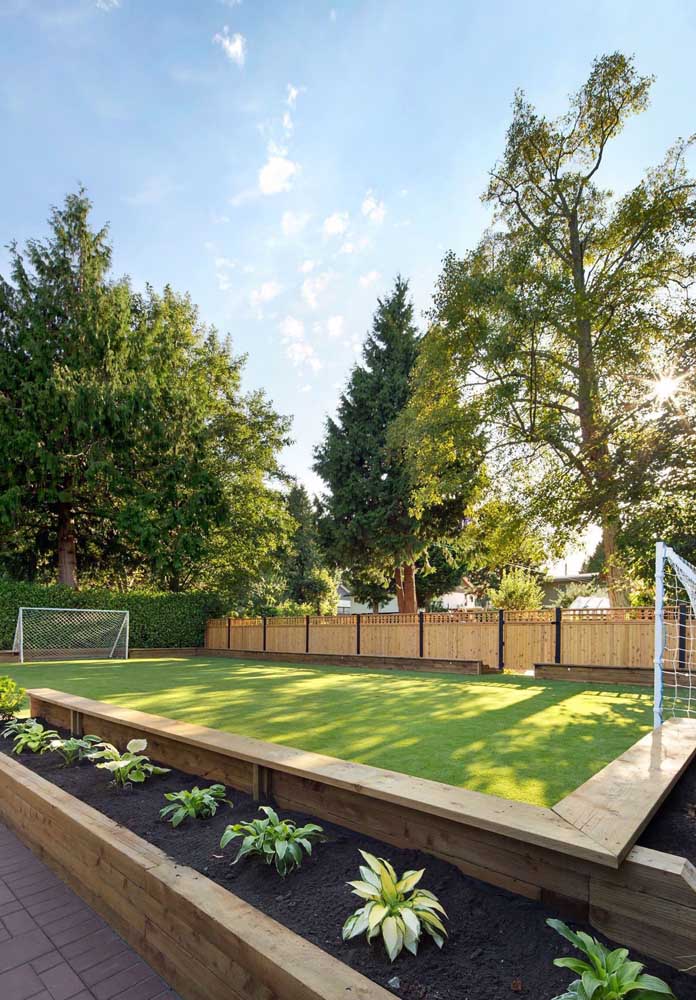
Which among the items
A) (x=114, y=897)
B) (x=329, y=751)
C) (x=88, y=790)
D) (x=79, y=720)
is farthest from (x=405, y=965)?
(x=79, y=720)

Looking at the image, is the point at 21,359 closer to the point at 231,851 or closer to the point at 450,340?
the point at 450,340

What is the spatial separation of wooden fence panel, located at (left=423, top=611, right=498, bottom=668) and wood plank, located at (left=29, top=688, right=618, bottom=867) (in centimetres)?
890

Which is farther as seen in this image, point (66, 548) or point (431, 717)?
point (66, 548)

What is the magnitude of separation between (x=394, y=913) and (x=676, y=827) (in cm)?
133

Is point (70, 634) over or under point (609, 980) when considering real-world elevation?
under

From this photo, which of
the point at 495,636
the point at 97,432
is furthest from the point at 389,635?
the point at 97,432

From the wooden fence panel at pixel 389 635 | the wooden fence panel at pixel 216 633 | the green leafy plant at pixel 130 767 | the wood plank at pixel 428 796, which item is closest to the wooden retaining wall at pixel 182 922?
the green leafy plant at pixel 130 767

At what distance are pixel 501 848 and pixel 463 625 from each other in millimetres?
10127

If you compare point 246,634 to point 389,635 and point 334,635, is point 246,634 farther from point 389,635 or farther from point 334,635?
point 389,635

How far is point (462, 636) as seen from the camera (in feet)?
38.3

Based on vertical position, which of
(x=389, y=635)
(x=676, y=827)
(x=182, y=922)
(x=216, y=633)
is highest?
(x=676, y=827)

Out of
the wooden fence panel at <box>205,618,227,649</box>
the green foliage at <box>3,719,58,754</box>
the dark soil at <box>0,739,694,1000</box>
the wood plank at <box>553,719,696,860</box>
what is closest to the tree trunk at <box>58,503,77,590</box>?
the wooden fence panel at <box>205,618,227,649</box>

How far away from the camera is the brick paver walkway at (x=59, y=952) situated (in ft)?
6.30

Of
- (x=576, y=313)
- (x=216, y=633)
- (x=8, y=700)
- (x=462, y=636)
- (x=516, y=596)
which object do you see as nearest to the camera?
(x=8, y=700)
